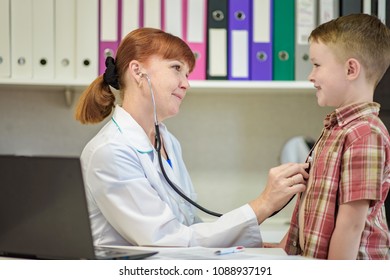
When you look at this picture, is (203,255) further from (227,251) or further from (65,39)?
(65,39)

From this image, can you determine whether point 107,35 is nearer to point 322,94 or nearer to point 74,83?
point 74,83

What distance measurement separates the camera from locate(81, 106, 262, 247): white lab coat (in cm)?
105

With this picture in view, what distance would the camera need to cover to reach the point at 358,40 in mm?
1019

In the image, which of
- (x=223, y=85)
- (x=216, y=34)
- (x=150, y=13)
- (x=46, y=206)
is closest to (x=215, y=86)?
(x=223, y=85)

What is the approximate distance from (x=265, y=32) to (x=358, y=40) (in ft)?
1.37

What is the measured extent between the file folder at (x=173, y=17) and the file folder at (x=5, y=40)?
0.35 meters

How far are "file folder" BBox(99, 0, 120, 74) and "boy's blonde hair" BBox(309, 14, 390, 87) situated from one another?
54 centimetres

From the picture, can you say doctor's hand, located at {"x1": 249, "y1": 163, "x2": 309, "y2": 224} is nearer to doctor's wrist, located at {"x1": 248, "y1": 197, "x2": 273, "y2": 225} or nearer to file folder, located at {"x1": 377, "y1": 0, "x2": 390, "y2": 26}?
doctor's wrist, located at {"x1": 248, "y1": 197, "x2": 273, "y2": 225}

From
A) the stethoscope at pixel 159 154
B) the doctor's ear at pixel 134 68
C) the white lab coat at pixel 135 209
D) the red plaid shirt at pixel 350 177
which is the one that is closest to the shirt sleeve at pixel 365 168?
the red plaid shirt at pixel 350 177

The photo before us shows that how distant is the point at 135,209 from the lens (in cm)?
105

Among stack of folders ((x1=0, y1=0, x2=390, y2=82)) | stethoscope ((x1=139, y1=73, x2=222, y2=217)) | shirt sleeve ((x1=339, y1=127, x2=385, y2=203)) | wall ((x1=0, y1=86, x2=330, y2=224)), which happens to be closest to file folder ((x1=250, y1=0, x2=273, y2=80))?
stack of folders ((x1=0, y1=0, x2=390, y2=82))

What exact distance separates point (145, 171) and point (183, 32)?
43 cm
